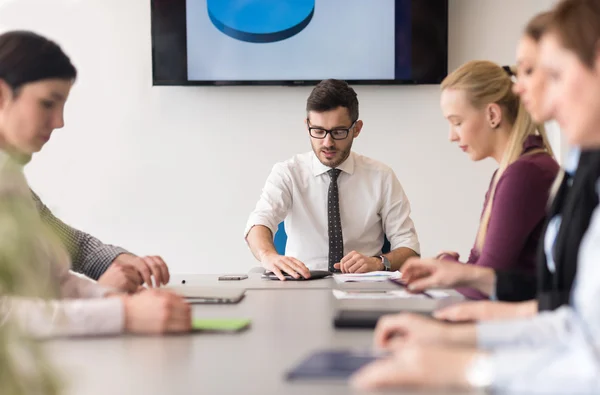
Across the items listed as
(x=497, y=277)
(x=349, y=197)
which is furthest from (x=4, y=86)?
(x=349, y=197)

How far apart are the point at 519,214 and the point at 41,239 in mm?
1695

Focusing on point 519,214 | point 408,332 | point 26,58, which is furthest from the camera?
point 519,214

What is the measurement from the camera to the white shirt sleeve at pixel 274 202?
339 centimetres

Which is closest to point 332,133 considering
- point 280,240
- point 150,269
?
point 280,240

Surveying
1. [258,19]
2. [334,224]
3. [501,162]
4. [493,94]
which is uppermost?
[258,19]

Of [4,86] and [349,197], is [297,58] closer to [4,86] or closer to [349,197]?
[349,197]

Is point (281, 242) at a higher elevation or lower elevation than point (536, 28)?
lower

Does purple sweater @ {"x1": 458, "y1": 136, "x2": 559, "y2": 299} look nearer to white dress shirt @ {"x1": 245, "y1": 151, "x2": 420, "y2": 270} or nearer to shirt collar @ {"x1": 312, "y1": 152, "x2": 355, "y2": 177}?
white dress shirt @ {"x1": 245, "y1": 151, "x2": 420, "y2": 270}

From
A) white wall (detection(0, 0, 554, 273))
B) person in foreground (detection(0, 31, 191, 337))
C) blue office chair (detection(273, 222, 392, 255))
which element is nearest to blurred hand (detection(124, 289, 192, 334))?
person in foreground (detection(0, 31, 191, 337))

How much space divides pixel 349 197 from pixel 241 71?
103 cm

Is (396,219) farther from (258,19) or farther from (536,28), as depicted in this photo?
(536,28)

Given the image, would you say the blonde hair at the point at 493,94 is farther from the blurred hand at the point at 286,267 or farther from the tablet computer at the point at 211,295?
the tablet computer at the point at 211,295

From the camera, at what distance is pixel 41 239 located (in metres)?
0.54

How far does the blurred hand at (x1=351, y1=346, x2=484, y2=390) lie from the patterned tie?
7.50 ft
